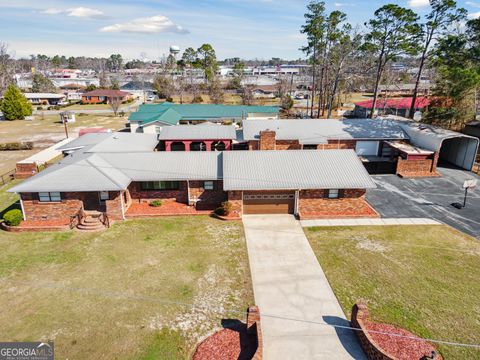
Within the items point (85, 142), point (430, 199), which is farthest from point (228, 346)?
point (85, 142)

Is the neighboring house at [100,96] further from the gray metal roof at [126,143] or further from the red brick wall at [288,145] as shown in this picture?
the red brick wall at [288,145]

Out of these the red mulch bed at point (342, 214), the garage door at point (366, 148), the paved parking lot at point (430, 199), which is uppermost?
the garage door at point (366, 148)

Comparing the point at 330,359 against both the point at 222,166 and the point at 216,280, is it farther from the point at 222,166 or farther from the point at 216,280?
the point at 222,166

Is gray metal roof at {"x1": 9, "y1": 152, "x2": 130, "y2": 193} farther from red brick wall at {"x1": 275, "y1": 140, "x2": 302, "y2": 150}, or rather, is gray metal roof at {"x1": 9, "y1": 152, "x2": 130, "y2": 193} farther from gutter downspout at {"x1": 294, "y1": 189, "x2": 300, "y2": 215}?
red brick wall at {"x1": 275, "y1": 140, "x2": 302, "y2": 150}

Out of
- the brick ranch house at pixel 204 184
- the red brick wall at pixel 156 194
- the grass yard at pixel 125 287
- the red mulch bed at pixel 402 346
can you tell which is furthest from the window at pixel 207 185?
the red mulch bed at pixel 402 346

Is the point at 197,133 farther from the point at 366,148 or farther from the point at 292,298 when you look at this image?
the point at 292,298

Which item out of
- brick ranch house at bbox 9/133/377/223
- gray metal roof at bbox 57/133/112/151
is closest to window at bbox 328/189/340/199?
brick ranch house at bbox 9/133/377/223
